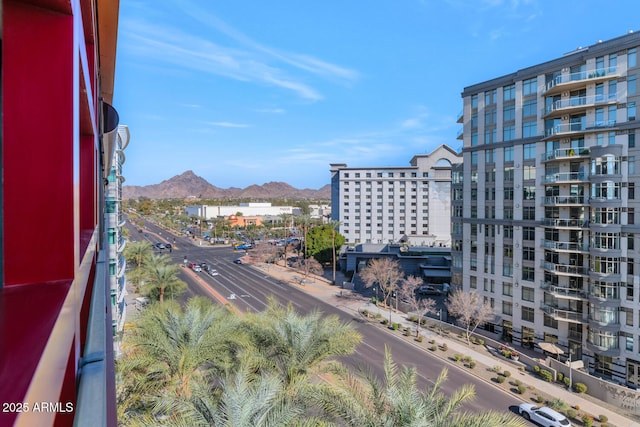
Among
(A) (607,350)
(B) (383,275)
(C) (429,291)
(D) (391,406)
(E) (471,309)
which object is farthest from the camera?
(C) (429,291)

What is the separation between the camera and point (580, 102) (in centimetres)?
2395

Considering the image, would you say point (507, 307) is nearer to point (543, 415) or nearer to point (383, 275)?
point (383, 275)

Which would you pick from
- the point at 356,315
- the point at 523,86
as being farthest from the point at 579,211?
the point at 356,315

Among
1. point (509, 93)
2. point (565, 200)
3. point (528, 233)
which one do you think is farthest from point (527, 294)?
point (509, 93)

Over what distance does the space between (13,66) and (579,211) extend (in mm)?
29699

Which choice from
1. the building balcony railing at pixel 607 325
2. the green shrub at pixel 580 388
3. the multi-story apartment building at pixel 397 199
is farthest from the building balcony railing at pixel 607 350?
the multi-story apartment building at pixel 397 199

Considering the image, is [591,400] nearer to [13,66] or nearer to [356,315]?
[356,315]

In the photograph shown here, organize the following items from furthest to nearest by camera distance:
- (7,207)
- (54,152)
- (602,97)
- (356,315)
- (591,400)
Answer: (356,315) < (602,97) < (591,400) < (54,152) < (7,207)

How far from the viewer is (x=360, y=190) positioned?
69.4 metres

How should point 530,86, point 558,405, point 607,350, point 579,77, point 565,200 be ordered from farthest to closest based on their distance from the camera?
point 530,86, point 565,200, point 579,77, point 607,350, point 558,405

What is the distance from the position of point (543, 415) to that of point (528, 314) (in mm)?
11290

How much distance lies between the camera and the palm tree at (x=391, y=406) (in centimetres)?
722

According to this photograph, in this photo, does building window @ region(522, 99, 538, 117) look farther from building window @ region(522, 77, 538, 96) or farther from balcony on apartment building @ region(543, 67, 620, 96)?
balcony on apartment building @ region(543, 67, 620, 96)

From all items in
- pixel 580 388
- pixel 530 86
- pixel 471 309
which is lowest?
pixel 580 388
